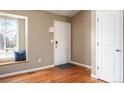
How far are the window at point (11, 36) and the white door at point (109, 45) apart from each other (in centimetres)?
256

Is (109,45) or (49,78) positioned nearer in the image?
(109,45)

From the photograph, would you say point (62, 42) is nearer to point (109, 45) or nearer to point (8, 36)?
point (8, 36)

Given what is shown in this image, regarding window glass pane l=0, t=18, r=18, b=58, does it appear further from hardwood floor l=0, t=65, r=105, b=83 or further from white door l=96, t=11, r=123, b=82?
white door l=96, t=11, r=123, b=82

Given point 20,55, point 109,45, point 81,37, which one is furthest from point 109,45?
point 20,55

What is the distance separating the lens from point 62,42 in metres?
5.00

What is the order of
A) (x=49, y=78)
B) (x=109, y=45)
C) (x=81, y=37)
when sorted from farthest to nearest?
(x=81, y=37) → (x=49, y=78) → (x=109, y=45)

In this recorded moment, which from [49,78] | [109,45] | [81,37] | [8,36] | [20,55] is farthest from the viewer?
[81,37]

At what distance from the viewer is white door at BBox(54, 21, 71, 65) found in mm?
4720

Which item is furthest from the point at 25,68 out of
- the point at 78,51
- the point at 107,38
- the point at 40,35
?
the point at 107,38

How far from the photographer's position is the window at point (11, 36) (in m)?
3.82
